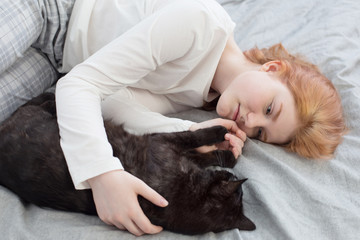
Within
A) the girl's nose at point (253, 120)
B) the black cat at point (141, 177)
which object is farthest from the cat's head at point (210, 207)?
the girl's nose at point (253, 120)

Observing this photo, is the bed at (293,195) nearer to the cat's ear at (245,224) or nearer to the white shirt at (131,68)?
the cat's ear at (245,224)

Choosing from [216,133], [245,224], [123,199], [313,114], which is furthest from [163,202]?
[313,114]

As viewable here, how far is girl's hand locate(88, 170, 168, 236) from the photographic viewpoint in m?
0.98

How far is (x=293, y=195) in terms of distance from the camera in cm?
117

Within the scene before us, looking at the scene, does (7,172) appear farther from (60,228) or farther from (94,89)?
(94,89)

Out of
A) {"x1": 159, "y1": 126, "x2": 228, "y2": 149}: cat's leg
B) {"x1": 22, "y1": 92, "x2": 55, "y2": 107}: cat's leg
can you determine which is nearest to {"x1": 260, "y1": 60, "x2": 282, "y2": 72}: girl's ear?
{"x1": 159, "y1": 126, "x2": 228, "y2": 149}: cat's leg

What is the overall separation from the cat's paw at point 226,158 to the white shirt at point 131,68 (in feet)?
0.65

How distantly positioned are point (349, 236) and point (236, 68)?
2.53 feet

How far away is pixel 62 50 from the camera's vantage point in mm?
1568

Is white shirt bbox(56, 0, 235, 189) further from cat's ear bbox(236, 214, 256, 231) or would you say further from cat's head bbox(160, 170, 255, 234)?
cat's ear bbox(236, 214, 256, 231)

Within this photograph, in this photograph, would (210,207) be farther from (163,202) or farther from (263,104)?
(263,104)

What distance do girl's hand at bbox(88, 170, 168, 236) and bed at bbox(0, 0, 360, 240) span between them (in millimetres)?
50

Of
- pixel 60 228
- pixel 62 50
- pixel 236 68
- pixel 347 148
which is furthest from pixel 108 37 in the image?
pixel 347 148

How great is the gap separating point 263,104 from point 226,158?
0.26 meters
